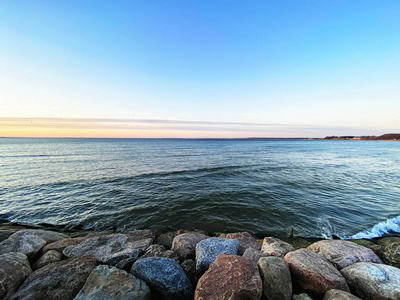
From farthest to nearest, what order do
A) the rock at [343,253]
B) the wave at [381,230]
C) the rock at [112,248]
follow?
the wave at [381,230] → the rock at [112,248] → the rock at [343,253]

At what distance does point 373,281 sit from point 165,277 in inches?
207

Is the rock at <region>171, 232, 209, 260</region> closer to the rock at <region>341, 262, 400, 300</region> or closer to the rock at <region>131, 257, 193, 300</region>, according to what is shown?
the rock at <region>131, 257, 193, 300</region>

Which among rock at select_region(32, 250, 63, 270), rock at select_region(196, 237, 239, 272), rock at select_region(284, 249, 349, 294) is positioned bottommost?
rock at select_region(32, 250, 63, 270)

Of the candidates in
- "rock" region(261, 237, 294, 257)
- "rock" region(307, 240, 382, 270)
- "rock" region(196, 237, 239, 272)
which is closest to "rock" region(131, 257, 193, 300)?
"rock" region(196, 237, 239, 272)

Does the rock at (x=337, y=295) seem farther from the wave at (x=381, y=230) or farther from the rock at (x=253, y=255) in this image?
the wave at (x=381, y=230)

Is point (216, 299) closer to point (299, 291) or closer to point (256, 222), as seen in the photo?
point (299, 291)

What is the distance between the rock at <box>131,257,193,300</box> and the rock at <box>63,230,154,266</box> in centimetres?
110

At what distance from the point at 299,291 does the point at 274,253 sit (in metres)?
1.54

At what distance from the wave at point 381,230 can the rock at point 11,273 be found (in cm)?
1349

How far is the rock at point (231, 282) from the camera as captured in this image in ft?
11.6

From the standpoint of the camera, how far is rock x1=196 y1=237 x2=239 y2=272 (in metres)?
Result: 5.06

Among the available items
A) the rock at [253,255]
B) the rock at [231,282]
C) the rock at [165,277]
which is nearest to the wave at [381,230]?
the rock at [253,255]

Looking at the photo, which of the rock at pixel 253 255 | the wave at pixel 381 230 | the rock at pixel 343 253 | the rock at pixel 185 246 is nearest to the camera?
the rock at pixel 253 255

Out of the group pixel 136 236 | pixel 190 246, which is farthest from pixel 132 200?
pixel 190 246
